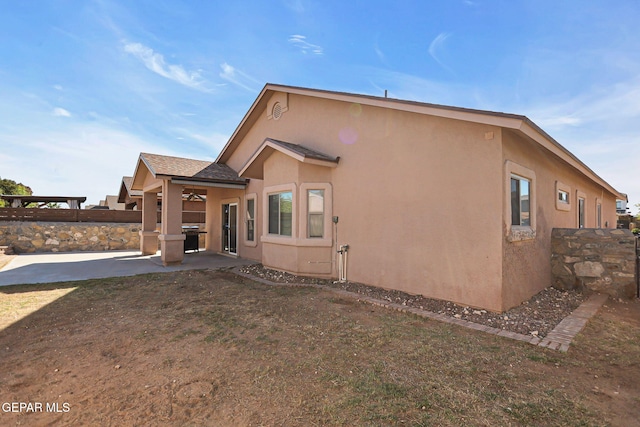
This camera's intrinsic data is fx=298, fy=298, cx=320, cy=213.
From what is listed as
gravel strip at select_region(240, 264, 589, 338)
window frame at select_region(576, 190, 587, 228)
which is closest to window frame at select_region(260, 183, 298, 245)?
gravel strip at select_region(240, 264, 589, 338)

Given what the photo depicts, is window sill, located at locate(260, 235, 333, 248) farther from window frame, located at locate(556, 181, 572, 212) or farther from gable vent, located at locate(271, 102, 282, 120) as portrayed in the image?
window frame, located at locate(556, 181, 572, 212)

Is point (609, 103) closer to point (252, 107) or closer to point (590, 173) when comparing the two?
point (590, 173)

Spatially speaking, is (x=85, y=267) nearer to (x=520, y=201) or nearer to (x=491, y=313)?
(x=491, y=313)

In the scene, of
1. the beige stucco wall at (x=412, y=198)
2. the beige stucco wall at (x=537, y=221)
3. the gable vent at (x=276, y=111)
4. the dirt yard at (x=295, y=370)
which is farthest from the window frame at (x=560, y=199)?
the gable vent at (x=276, y=111)

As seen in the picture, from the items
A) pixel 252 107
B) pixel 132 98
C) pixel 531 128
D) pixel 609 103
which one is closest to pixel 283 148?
pixel 252 107

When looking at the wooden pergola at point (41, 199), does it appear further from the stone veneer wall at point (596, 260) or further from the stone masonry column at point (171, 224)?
the stone veneer wall at point (596, 260)

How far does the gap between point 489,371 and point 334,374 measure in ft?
5.69

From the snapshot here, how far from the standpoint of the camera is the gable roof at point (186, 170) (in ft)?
32.5

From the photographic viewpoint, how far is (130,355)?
3.65 m

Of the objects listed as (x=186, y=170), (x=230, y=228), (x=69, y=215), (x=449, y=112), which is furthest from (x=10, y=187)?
(x=449, y=112)

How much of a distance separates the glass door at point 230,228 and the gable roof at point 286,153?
2841 mm

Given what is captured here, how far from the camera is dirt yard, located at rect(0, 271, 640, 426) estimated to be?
2545 mm

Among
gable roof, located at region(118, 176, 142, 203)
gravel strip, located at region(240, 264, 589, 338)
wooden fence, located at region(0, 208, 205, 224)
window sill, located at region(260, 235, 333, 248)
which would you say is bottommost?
gravel strip, located at region(240, 264, 589, 338)

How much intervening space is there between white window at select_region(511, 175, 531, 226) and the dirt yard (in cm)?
217
